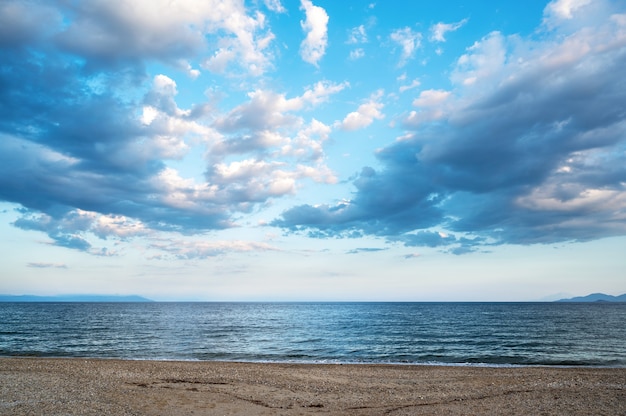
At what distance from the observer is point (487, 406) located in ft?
53.6

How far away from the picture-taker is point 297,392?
61.1 ft

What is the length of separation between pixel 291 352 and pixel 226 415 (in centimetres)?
2553

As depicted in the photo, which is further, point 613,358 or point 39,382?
point 613,358

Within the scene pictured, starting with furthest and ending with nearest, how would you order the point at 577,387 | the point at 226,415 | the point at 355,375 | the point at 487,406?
the point at 355,375, the point at 577,387, the point at 487,406, the point at 226,415

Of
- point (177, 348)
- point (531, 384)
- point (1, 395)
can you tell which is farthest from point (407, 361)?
point (1, 395)

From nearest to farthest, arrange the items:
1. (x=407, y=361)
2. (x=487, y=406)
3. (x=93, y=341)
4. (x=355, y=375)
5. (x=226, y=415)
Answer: (x=226, y=415) → (x=487, y=406) → (x=355, y=375) → (x=407, y=361) → (x=93, y=341)

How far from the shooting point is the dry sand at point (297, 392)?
15.5 meters

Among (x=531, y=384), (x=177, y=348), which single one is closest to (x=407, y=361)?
(x=531, y=384)

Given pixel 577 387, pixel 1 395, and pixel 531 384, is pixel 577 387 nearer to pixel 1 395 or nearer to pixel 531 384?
pixel 531 384

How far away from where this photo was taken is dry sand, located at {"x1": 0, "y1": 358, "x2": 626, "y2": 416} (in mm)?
15492

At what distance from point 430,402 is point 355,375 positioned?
26.4 ft

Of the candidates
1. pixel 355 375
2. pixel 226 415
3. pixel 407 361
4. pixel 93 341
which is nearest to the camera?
pixel 226 415

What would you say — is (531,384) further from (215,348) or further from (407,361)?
(215,348)

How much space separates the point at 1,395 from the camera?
16.9m
